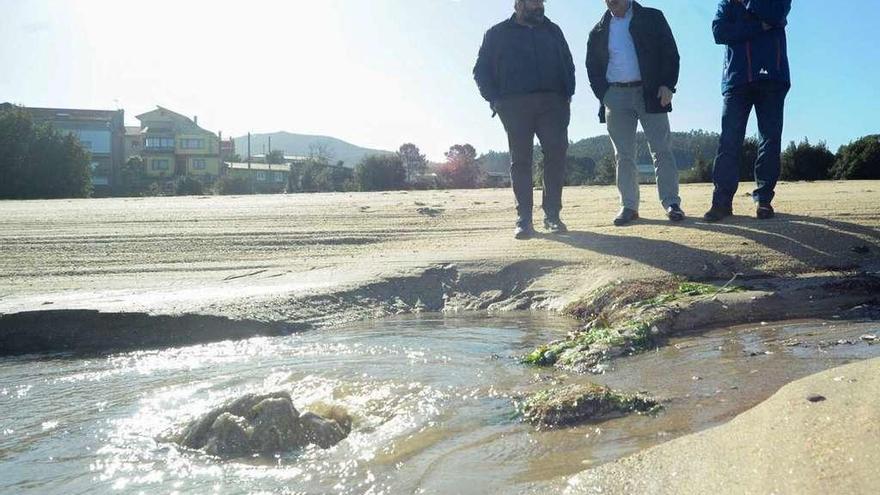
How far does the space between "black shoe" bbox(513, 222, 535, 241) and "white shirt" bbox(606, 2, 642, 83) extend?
126 cm

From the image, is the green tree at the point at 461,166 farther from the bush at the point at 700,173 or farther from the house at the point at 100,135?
the house at the point at 100,135

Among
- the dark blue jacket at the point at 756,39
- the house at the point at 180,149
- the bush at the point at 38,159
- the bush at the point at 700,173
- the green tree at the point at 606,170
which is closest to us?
the dark blue jacket at the point at 756,39

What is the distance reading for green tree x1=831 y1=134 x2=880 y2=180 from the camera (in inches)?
723

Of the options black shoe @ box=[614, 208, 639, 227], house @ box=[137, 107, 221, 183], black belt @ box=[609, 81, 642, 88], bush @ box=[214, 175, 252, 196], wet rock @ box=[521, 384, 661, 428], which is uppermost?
house @ box=[137, 107, 221, 183]

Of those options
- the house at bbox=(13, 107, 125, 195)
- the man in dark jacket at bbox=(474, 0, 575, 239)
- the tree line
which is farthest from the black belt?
the house at bbox=(13, 107, 125, 195)

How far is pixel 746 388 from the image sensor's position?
253 centimetres

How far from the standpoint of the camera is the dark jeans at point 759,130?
5547 millimetres

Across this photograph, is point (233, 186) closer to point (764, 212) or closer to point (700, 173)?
point (700, 173)

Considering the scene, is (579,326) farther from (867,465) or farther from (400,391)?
(867,465)

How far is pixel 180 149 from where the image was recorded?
245 ft

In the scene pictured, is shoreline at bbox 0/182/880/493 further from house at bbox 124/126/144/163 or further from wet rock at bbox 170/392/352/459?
house at bbox 124/126/144/163

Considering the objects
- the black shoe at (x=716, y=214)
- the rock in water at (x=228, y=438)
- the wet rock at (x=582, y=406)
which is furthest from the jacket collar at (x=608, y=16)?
the rock in water at (x=228, y=438)

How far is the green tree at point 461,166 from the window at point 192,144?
39.3 metres

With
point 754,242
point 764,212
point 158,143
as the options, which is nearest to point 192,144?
point 158,143
